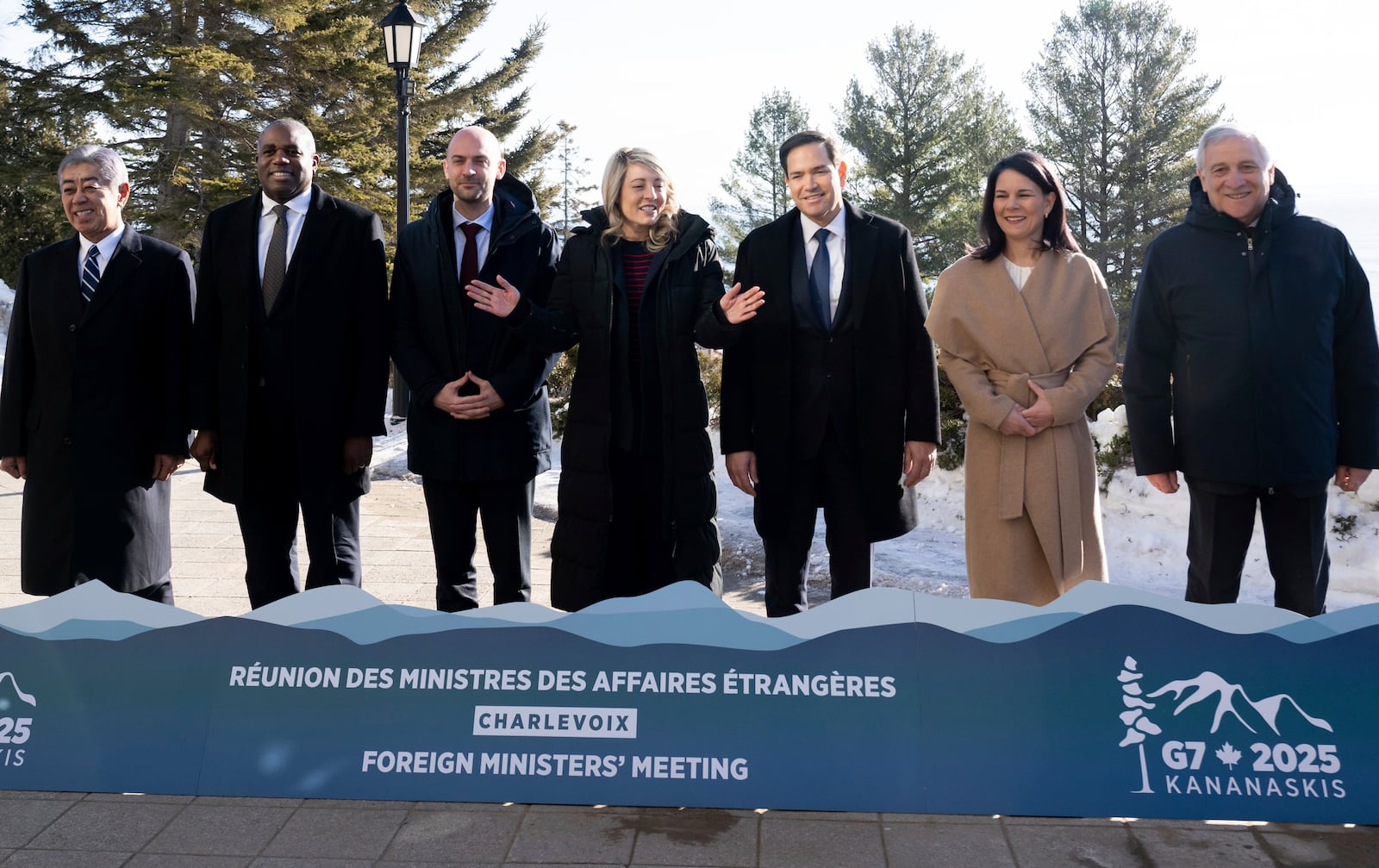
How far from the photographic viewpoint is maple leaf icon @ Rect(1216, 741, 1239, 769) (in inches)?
112

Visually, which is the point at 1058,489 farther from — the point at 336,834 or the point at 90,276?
the point at 90,276

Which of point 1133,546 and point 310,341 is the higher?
point 310,341

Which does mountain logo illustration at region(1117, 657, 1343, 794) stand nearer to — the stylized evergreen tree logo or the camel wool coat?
the stylized evergreen tree logo

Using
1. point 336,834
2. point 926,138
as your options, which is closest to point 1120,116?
point 926,138

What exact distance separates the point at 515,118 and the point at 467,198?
27.6m

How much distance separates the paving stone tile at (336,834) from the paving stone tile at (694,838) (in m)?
0.62

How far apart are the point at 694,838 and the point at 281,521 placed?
2.10m

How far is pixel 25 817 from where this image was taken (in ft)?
9.52

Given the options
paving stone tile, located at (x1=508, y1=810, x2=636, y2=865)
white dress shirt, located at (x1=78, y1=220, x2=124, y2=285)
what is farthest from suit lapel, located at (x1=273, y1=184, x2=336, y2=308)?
paving stone tile, located at (x1=508, y1=810, x2=636, y2=865)

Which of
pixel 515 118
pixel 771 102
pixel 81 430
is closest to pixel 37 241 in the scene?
pixel 515 118

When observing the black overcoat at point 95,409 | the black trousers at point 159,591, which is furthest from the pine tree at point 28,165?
the black trousers at point 159,591

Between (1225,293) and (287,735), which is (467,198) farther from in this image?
(1225,293)

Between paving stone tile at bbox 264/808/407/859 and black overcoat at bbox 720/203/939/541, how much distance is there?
1.64 meters

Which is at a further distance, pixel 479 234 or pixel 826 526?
pixel 479 234
